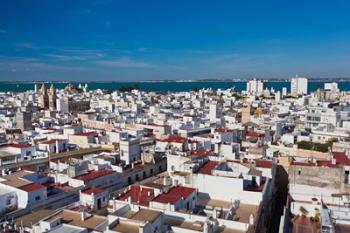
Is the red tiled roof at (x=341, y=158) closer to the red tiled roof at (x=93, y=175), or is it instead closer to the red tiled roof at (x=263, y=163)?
the red tiled roof at (x=263, y=163)

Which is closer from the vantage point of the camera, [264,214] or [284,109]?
[264,214]

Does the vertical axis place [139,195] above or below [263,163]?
below

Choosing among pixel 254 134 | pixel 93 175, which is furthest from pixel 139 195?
pixel 254 134

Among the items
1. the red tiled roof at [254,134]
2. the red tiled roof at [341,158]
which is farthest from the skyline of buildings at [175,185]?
the red tiled roof at [254,134]

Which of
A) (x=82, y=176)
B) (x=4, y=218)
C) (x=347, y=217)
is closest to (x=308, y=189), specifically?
(x=347, y=217)

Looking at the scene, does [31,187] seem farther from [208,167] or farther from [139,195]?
[208,167]

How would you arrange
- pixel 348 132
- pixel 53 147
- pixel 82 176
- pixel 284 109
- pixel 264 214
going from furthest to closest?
pixel 284 109 < pixel 348 132 < pixel 53 147 < pixel 82 176 < pixel 264 214

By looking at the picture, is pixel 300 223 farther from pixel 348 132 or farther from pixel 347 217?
pixel 348 132
